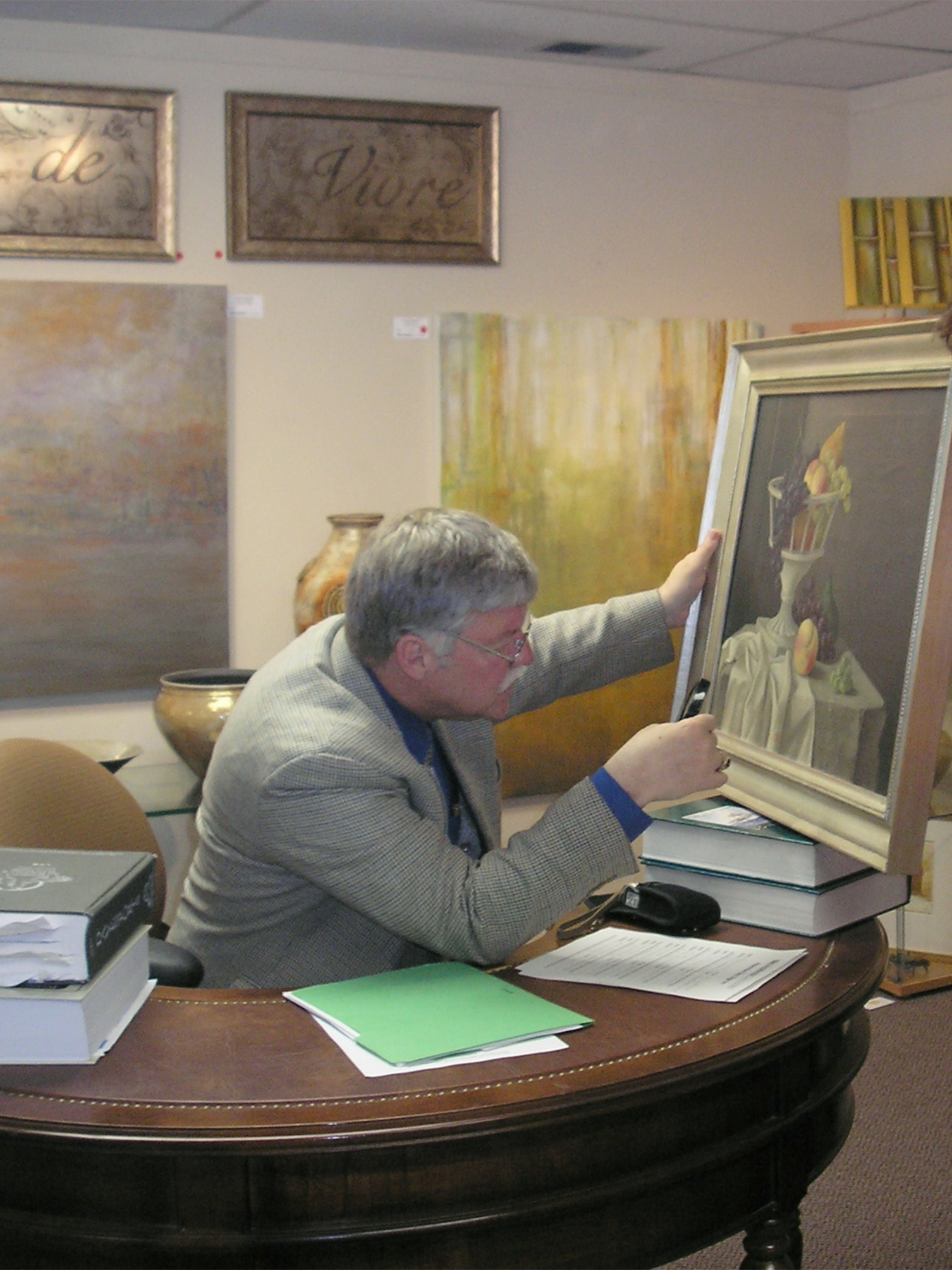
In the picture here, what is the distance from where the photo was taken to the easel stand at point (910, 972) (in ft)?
12.7

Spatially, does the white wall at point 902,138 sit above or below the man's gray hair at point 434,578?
above

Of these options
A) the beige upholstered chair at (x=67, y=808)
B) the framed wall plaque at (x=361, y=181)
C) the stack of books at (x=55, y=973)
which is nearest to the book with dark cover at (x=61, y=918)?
the stack of books at (x=55, y=973)

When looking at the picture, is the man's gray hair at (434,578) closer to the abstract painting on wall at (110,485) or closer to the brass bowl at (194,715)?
the brass bowl at (194,715)

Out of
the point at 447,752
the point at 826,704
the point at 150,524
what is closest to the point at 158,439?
the point at 150,524

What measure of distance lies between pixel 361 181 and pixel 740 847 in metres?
3.01

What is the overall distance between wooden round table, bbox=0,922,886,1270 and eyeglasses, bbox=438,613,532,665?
20.8 inches

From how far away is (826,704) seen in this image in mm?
1706

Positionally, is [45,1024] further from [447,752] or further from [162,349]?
[162,349]

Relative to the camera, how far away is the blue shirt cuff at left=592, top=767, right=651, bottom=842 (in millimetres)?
1631

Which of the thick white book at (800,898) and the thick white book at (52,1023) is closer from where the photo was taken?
the thick white book at (52,1023)

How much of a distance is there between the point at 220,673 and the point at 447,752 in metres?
1.95

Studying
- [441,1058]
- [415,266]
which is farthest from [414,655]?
[415,266]

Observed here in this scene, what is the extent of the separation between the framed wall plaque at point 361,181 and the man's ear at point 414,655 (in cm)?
264

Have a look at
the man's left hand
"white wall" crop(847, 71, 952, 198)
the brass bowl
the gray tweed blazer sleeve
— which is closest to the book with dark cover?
the gray tweed blazer sleeve
